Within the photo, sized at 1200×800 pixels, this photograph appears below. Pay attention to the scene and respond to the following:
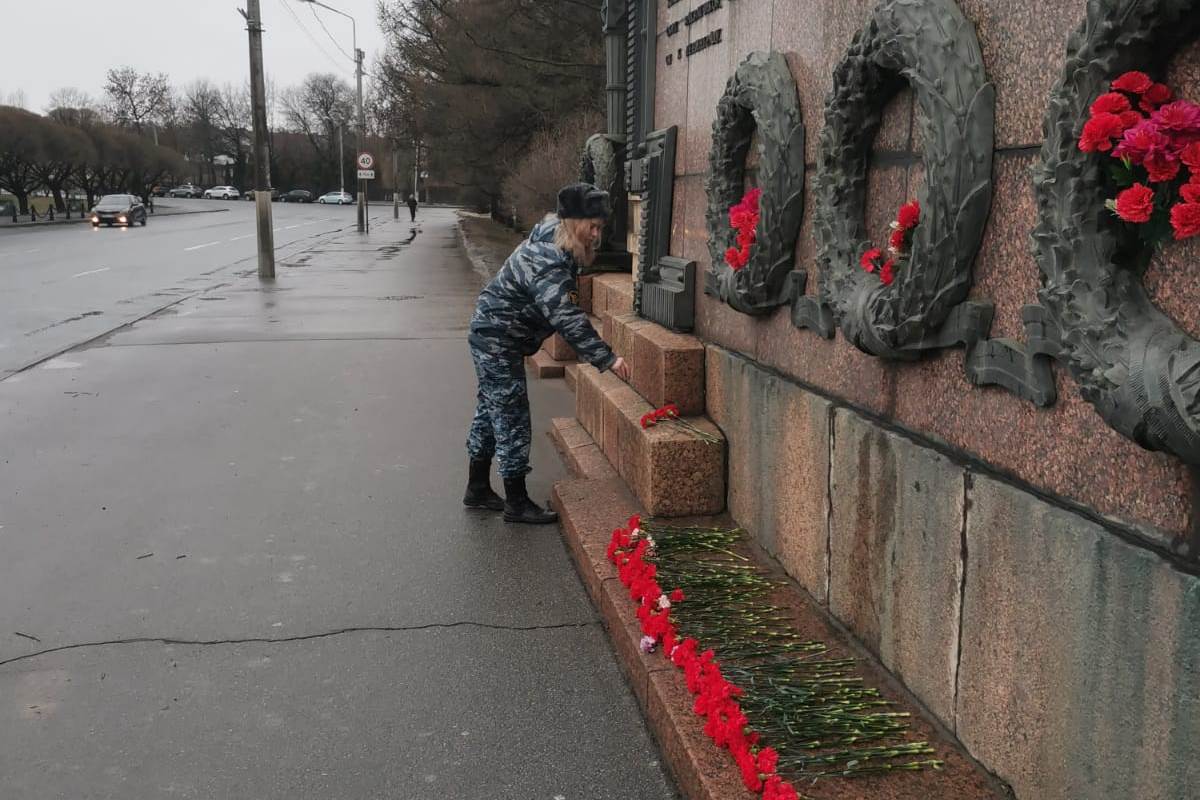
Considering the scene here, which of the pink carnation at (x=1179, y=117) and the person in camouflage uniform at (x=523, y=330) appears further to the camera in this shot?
the person in camouflage uniform at (x=523, y=330)

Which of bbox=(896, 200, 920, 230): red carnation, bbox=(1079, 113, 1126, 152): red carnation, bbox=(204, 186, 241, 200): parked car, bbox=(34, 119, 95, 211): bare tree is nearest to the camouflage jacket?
bbox=(896, 200, 920, 230): red carnation

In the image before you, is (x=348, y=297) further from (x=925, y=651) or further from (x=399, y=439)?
(x=925, y=651)

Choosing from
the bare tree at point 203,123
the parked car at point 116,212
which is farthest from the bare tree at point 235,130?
the parked car at point 116,212

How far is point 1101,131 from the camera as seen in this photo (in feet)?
6.81

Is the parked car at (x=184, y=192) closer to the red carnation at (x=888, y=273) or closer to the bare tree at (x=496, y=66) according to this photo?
the bare tree at (x=496, y=66)

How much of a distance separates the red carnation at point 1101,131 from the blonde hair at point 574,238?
3019 mm

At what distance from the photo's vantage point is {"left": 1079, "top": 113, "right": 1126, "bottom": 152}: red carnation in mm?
2057

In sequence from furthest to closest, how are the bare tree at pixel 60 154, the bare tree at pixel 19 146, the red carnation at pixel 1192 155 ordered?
1. the bare tree at pixel 60 154
2. the bare tree at pixel 19 146
3. the red carnation at pixel 1192 155

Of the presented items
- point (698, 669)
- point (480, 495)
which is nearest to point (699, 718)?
point (698, 669)

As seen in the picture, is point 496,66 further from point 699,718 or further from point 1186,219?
point 1186,219

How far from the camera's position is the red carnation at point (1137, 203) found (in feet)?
6.66

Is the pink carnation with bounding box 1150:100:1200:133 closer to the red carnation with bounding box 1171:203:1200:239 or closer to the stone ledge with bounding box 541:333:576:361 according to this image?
the red carnation with bounding box 1171:203:1200:239

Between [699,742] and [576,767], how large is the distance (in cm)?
41

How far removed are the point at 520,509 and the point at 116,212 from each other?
140 feet
